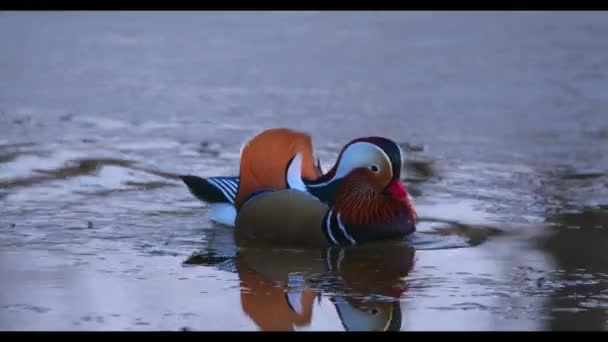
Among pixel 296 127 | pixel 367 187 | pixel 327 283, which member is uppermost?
pixel 367 187

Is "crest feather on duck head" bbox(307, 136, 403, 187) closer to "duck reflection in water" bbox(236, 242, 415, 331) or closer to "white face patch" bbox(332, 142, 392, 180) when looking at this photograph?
"white face patch" bbox(332, 142, 392, 180)

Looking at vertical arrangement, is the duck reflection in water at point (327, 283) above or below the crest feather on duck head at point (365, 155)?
below

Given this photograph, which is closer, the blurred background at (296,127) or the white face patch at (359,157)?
the blurred background at (296,127)

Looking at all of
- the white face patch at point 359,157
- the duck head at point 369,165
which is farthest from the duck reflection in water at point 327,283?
the white face patch at point 359,157

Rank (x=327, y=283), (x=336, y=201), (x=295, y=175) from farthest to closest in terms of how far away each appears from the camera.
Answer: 1. (x=295, y=175)
2. (x=336, y=201)
3. (x=327, y=283)

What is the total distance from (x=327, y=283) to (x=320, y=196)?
3.08ft

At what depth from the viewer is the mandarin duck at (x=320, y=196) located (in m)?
7.55

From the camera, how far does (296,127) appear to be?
11211 millimetres

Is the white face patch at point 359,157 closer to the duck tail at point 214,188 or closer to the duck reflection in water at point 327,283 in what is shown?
the duck reflection in water at point 327,283

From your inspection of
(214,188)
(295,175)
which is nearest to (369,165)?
(295,175)

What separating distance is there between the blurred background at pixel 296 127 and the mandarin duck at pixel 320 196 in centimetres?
22

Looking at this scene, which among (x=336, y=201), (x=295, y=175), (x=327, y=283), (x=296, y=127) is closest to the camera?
(x=327, y=283)

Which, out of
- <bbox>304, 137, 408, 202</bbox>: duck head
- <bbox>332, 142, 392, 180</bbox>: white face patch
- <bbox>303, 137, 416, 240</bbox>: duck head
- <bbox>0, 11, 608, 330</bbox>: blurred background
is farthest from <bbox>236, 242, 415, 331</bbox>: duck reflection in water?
<bbox>332, 142, 392, 180</bbox>: white face patch

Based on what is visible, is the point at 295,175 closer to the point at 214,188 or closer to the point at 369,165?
the point at 369,165
